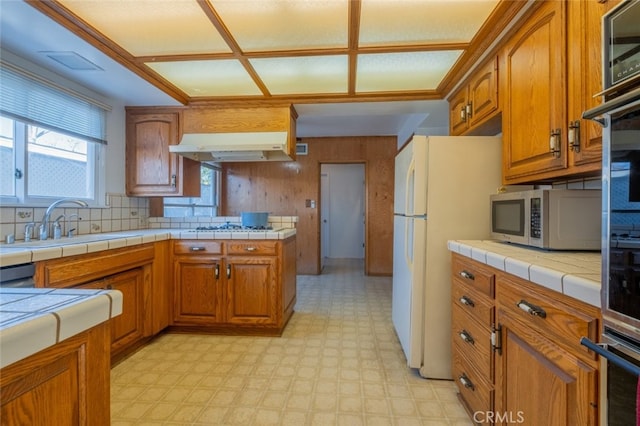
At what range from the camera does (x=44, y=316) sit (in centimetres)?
50

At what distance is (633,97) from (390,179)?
420 centimetres

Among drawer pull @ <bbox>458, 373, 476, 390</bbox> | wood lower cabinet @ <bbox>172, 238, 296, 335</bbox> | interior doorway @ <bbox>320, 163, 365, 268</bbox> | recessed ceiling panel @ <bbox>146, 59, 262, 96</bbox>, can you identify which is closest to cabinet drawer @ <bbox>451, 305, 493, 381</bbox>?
drawer pull @ <bbox>458, 373, 476, 390</bbox>

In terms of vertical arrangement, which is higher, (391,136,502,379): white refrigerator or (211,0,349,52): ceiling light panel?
(211,0,349,52): ceiling light panel

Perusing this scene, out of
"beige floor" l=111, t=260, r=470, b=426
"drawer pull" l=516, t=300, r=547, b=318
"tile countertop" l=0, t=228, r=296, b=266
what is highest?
"tile countertop" l=0, t=228, r=296, b=266

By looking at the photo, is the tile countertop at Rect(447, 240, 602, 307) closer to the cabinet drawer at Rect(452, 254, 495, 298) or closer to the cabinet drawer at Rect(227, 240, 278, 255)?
the cabinet drawer at Rect(452, 254, 495, 298)

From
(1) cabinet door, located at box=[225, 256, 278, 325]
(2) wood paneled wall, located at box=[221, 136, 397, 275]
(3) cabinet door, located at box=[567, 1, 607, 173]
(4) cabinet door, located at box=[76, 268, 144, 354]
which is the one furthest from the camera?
(2) wood paneled wall, located at box=[221, 136, 397, 275]

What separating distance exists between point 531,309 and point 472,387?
0.71 m

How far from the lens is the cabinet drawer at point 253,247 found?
2.46m

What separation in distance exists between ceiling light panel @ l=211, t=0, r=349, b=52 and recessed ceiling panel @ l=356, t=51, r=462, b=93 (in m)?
0.36

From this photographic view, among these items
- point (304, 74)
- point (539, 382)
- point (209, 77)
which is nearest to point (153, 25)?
point (209, 77)

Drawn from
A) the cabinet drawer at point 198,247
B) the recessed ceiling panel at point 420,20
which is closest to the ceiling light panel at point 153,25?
the recessed ceiling panel at point 420,20

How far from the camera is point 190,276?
249 cm

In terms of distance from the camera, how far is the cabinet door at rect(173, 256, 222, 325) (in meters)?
2.47

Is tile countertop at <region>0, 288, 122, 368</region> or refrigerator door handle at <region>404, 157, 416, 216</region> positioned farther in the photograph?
refrigerator door handle at <region>404, 157, 416, 216</region>
